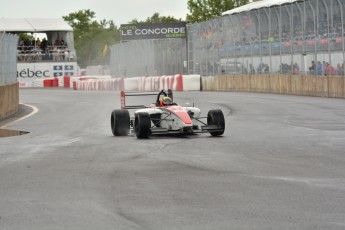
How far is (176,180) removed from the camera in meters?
9.34

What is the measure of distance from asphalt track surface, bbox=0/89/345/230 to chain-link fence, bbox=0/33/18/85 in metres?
8.39

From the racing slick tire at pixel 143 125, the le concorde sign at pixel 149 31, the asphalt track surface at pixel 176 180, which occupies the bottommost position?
the asphalt track surface at pixel 176 180

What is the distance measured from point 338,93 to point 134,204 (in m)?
25.6

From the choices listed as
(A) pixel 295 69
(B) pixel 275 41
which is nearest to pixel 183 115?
(A) pixel 295 69

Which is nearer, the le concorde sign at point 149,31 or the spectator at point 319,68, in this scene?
the spectator at point 319,68

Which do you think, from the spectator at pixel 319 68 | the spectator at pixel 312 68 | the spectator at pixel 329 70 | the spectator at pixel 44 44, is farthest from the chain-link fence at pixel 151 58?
the spectator at pixel 329 70

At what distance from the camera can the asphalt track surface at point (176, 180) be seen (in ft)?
22.6

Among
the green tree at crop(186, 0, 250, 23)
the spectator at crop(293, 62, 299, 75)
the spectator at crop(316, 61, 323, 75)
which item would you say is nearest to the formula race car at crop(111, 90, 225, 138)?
the spectator at crop(316, 61, 323, 75)

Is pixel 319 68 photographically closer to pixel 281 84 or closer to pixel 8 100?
pixel 281 84

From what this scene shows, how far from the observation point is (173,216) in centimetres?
698

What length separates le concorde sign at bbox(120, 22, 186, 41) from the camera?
76.4 meters

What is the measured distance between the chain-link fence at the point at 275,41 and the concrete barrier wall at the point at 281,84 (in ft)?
1.17

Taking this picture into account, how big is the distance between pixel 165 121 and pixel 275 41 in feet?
76.2

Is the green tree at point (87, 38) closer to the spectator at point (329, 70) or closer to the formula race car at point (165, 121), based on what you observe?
the spectator at point (329, 70)
